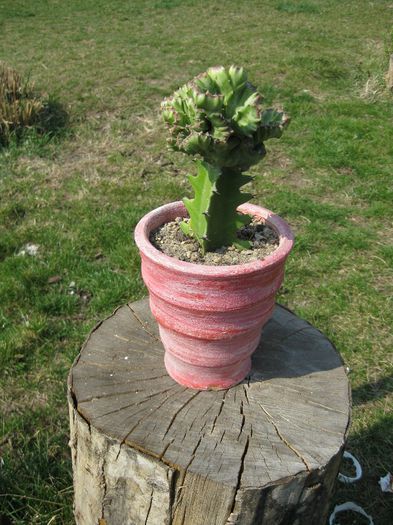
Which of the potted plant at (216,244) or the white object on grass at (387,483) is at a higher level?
the potted plant at (216,244)

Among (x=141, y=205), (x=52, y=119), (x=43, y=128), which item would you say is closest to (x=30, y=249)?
(x=141, y=205)

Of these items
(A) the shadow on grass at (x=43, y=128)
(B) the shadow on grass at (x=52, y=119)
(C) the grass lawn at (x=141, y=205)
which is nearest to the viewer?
(C) the grass lawn at (x=141, y=205)

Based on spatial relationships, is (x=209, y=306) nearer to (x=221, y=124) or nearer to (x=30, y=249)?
(x=221, y=124)

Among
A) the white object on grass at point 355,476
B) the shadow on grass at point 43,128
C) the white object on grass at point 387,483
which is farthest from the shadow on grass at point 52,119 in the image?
the white object on grass at point 387,483

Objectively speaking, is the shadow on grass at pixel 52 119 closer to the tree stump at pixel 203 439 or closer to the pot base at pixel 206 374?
the tree stump at pixel 203 439

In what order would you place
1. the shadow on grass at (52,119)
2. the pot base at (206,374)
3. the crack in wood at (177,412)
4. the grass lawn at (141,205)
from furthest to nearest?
the shadow on grass at (52,119)
the grass lawn at (141,205)
the pot base at (206,374)
the crack in wood at (177,412)

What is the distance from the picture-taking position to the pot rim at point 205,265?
1627 millimetres

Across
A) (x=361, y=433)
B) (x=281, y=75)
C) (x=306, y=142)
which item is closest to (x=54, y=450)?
(x=361, y=433)

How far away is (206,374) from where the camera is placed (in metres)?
1.95

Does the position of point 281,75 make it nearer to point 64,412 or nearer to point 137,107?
point 137,107

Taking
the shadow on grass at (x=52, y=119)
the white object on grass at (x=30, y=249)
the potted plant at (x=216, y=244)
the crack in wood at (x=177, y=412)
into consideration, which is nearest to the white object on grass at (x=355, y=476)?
the potted plant at (x=216, y=244)

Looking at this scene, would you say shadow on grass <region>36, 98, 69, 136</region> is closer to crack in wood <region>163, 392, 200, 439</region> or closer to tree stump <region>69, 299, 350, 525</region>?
tree stump <region>69, 299, 350, 525</region>

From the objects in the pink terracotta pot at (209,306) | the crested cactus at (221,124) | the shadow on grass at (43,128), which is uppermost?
the crested cactus at (221,124)

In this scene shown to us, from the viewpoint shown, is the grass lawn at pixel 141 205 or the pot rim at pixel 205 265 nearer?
the pot rim at pixel 205 265
